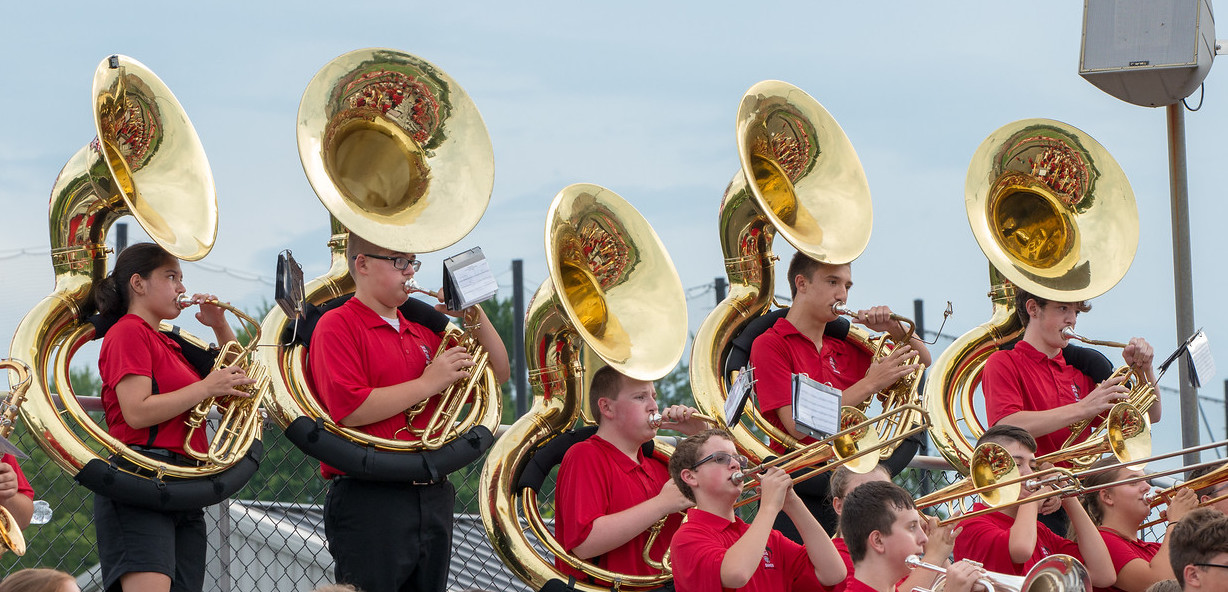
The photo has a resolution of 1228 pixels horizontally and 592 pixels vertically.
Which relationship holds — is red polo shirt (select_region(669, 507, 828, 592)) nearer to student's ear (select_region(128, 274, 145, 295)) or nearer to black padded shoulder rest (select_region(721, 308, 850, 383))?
black padded shoulder rest (select_region(721, 308, 850, 383))

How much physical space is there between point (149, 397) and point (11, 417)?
41 cm

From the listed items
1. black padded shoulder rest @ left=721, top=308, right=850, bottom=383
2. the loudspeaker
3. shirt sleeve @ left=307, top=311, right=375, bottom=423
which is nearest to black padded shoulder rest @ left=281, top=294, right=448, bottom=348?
shirt sleeve @ left=307, top=311, right=375, bottom=423

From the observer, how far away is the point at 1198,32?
6281 mm

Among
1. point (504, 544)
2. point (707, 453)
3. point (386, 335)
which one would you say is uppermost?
point (386, 335)

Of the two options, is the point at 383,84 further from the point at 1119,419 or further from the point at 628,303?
the point at 1119,419

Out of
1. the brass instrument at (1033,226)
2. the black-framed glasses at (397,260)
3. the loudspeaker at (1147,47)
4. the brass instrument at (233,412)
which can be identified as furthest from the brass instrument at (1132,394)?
the brass instrument at (233,412)

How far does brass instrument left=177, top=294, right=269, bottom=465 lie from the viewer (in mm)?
4867

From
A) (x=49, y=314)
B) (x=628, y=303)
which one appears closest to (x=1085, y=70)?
(x=628, y=303)

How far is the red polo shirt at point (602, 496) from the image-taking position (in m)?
5.06

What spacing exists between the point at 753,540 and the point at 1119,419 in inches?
75.9

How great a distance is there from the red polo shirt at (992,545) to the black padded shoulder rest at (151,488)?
7.93 feet

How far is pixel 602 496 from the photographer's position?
509cm

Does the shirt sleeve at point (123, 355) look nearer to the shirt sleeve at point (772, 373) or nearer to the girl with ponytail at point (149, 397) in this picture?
A: the girl with ponytail at point (149, 397)

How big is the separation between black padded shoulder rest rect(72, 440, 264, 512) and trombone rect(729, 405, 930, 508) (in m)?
1.64
